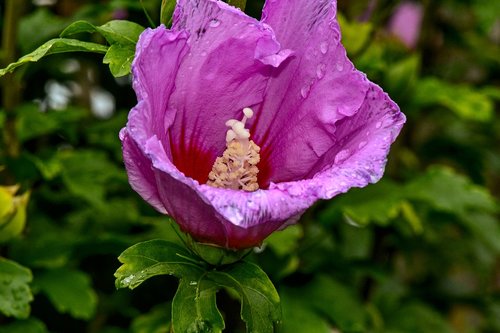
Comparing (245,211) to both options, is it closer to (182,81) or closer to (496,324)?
(182,81)

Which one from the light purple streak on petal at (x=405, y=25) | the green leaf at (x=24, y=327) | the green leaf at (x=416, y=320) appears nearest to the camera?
the green leaf at (x=24, y=327)

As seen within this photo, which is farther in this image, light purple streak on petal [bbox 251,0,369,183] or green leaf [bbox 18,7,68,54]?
green leaf [bbox 18,7,68,54]

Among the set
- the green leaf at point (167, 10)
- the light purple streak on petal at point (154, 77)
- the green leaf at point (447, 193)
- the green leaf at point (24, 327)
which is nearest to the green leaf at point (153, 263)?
the light purple streak on petal at point (154, 77)

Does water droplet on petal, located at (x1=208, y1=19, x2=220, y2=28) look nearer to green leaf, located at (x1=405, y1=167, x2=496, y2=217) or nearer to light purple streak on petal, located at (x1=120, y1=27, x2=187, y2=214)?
light purple streak on petal, located at (x1=120, y1=27, x2=187, y2=214)

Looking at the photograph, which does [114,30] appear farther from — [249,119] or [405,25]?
[405,25]

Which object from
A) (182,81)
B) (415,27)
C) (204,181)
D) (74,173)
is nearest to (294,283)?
(74,173)

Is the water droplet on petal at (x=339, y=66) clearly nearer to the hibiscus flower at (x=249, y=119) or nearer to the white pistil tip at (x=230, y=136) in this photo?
the hibiscus flower at (x=249, y=119)

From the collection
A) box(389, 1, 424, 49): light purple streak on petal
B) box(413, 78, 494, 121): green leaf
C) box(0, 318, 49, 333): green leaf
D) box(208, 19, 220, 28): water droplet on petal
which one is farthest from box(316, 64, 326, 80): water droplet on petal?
box(389, 1, 424, 49): light purple streak on petal
